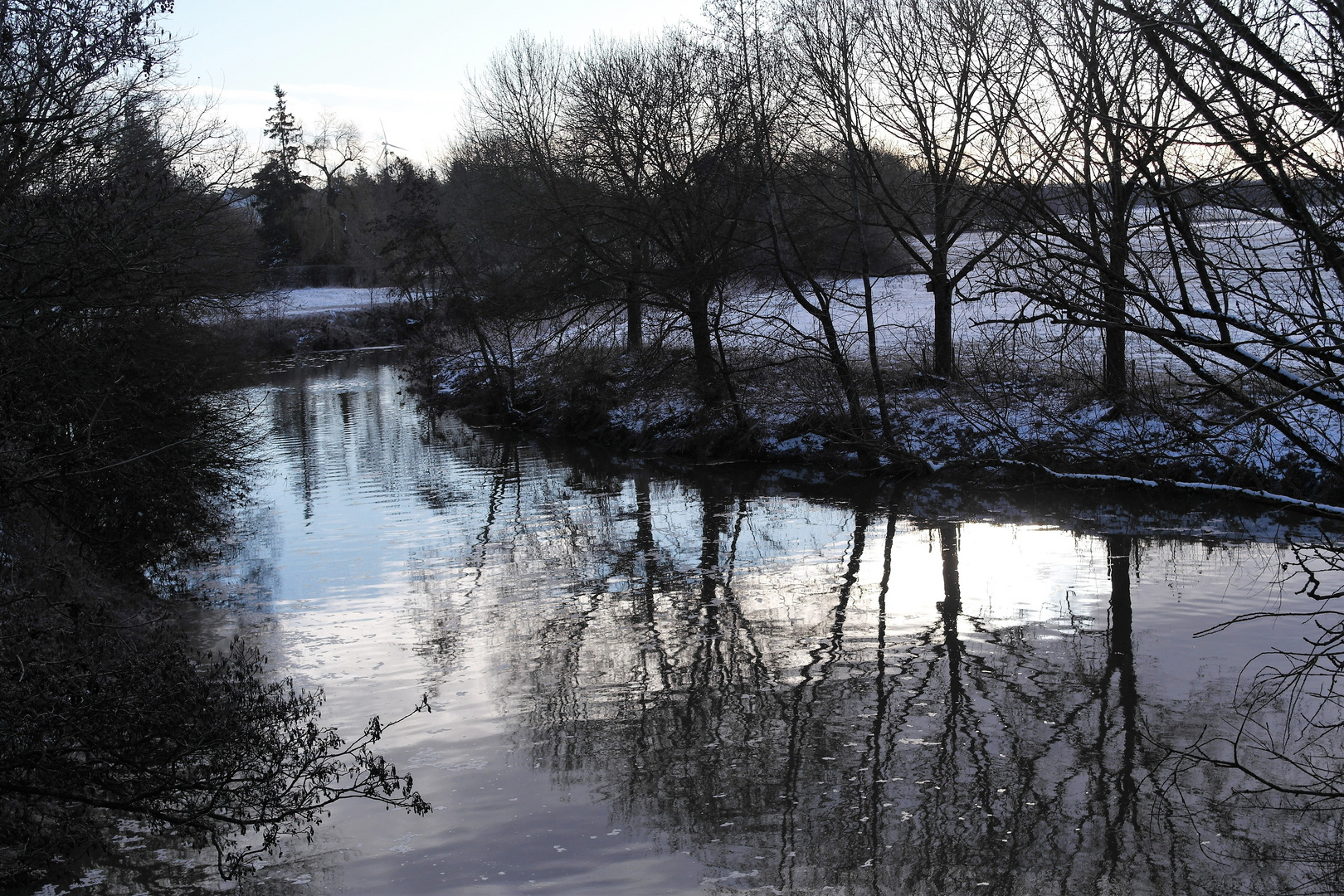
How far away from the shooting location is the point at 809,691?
9938 mm

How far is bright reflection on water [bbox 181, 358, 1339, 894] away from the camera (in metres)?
7.01

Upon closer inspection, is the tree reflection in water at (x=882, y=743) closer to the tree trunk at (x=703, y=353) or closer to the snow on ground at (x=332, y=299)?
the tree trunk at (x=703, y=353)

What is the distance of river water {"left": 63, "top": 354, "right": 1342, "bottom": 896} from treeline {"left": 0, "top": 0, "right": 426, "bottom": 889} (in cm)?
70

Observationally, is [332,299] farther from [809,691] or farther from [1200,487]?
[1200,487]

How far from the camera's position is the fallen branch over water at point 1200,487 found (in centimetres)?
544

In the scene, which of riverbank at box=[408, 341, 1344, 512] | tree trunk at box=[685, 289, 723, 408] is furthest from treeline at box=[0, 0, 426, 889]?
tree trunk at box=[685, 289, 723, 408]

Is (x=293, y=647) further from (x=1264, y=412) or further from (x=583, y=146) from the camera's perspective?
(x=583, y=146)

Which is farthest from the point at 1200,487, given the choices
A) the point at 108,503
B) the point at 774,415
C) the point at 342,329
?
the point at 342,329

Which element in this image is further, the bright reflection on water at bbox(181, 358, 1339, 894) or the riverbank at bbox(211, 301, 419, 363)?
the riverbank at bbox(211, 301, 419, 363)

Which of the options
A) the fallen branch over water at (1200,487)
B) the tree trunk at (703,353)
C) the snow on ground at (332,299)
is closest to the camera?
the fallen branch over water at (1200,487)

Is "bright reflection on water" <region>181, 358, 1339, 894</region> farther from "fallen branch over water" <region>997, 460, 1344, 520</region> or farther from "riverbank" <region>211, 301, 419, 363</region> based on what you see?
"riverbank" <region>211, 301, 419, 363</region>

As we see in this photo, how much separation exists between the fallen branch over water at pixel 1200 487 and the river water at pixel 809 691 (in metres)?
0.74

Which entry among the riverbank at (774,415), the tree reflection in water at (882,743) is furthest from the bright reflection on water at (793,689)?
the riverbank at (774,415)

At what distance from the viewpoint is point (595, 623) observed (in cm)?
1245
